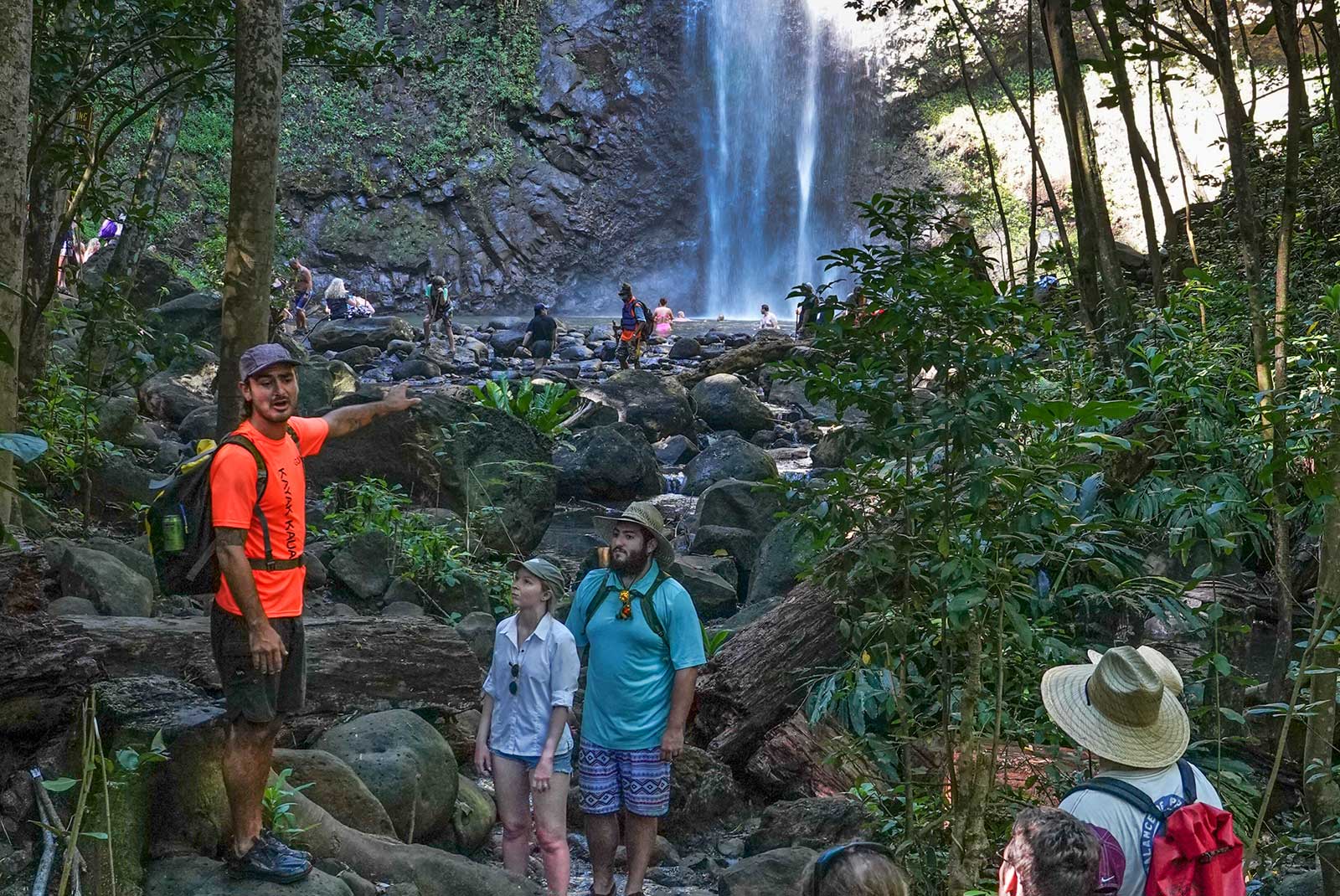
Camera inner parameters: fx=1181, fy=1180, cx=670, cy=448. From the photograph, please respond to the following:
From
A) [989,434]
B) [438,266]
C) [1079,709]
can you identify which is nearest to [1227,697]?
[989,434]

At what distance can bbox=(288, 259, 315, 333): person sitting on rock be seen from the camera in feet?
72.1

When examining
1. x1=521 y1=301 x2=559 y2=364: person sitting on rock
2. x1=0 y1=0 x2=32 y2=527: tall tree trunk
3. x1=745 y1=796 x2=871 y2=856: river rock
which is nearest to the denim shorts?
x1=745 y1=796 x2=871 y2=856: river rock

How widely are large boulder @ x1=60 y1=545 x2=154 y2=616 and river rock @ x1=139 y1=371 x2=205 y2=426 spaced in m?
7.12

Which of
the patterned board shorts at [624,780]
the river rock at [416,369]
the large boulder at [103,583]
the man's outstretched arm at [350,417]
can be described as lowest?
the patterned board shorts at [624,780]

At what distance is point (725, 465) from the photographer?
44.5 feet

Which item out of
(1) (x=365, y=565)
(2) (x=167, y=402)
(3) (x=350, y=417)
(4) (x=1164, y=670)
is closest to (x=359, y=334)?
(2) (x=167, y=402)

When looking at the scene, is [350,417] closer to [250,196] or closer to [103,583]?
[250,196]

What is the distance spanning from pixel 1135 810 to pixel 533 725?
98.7 inches

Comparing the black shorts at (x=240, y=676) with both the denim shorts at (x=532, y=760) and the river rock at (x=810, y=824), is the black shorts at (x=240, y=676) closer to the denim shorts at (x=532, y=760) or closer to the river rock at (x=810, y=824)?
the denim shorts at (x=532, y=760)

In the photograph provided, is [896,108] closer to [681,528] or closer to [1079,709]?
[681,528]

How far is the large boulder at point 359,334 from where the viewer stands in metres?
22.8

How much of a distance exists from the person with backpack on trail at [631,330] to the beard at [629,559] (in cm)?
1695

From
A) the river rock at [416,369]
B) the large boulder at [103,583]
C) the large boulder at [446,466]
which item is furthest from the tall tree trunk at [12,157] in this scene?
the river rock at [416,369]

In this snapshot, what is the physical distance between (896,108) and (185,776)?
113 feet
